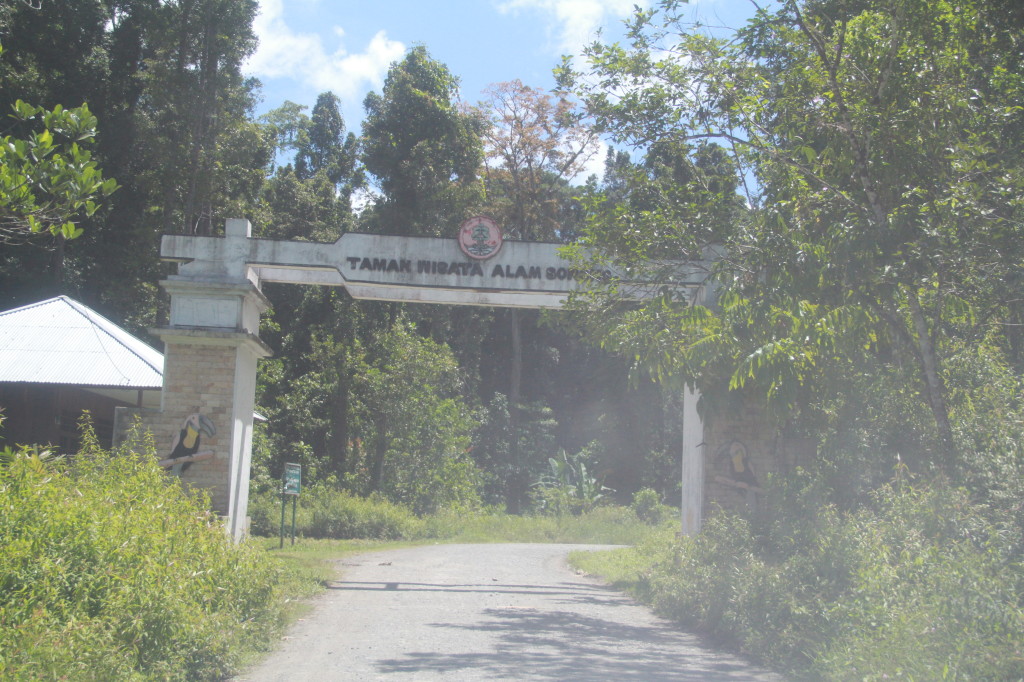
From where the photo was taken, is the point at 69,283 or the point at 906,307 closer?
the point at 906,307

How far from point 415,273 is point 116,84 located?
19889 millimetres

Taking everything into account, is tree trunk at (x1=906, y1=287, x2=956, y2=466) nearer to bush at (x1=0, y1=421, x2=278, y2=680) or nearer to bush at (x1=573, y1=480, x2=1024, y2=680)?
bush at (x1=573, y1=480, x2=1024, y2=680)

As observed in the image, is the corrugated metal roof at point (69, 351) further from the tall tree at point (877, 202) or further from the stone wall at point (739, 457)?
the tall tree at point (877, 202)

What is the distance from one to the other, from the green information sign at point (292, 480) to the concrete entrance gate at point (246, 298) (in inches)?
174

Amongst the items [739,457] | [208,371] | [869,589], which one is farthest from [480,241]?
[869,589]

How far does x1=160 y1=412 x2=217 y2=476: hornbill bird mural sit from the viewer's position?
42.6ft

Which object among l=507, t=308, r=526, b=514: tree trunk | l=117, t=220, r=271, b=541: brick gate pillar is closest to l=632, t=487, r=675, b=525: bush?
l=507, t=308, r=526, b=514: tree trunk

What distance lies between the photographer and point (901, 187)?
31.4ft

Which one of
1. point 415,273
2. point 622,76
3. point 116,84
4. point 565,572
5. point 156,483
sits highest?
point 116,84

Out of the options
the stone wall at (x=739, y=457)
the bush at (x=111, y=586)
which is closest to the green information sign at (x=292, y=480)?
the stone wall at (x=739, y=457)

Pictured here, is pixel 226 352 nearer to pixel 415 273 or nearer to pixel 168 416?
pixel 168 416

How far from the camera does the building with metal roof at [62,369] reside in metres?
17.3

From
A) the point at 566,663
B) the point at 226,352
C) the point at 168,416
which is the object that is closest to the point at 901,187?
the point at 566,663

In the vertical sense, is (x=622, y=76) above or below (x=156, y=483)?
above
